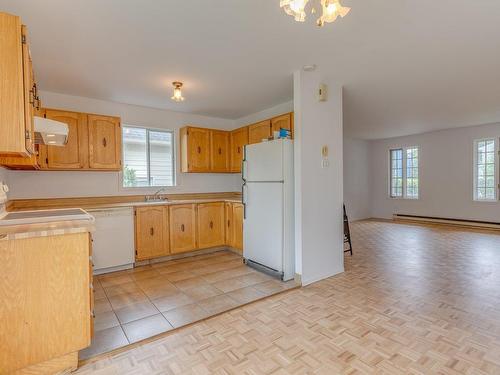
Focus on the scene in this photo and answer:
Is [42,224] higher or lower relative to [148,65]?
lower

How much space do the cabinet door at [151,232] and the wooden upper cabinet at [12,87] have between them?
2.40m

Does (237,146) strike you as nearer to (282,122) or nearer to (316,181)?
(282,122)

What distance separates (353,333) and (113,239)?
3144 millimetres

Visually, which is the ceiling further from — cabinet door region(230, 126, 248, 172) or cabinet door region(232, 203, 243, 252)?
cabinet door region(232, 203, 243, 252)

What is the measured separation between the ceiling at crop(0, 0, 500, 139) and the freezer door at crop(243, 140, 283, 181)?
0.82 meters

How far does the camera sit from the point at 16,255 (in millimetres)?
1665

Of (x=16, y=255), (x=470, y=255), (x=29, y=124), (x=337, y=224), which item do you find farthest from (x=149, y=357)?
(x=470, y=255)

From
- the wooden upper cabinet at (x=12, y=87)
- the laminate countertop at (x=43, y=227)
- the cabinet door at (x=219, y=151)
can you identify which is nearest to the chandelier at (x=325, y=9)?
the wooden upper cabinet at (x=12, y=87)

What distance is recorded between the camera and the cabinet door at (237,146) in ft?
15.6

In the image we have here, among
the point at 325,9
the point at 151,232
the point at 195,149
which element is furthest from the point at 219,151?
the point at 325,9

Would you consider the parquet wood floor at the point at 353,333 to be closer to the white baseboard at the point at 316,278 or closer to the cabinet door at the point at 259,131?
the white baseboard at the point at 316,278

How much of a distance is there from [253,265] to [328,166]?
1720 mm

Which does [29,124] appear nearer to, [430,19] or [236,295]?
[236,295]

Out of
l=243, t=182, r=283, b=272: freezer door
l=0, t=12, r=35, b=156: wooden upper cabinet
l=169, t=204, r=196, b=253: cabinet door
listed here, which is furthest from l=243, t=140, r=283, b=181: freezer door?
l=0, t=12, r=35, b=156: wooden upper cabinet
